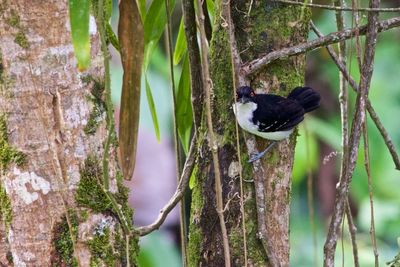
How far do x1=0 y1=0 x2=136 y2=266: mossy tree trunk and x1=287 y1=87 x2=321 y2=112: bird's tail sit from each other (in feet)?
1.93

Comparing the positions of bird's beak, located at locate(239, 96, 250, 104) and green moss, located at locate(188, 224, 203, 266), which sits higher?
bird's beak, located at locate(239, 96, 250, 104)

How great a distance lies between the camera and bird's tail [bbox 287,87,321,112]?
6.92 ft

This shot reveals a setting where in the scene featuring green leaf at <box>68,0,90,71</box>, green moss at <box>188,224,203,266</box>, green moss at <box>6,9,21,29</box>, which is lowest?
green moss at <box>188,224,203,266</box>

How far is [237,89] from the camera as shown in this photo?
2010 mm

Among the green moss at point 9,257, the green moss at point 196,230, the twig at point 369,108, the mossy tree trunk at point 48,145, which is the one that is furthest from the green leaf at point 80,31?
the twig at point 369,108

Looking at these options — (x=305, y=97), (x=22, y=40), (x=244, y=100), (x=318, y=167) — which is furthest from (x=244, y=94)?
(x=318, y=167)

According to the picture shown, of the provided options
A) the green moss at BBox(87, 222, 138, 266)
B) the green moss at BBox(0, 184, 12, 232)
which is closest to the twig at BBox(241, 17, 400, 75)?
the green moss at BBox(87, 222, 138, 266)

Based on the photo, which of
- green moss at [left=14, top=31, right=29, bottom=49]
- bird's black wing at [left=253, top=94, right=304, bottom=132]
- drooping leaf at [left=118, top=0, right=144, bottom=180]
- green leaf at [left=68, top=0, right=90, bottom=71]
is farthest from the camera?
bird's black wing at [left=253, top=94, right=304, bottom=132]

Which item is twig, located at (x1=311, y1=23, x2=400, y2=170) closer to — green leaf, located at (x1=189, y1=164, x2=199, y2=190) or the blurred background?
green leaf, located at (x1=189, y1=164, x2=199, y2=190)

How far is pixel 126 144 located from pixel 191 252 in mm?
346

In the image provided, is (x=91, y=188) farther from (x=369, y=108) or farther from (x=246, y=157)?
(x=369, y=108)

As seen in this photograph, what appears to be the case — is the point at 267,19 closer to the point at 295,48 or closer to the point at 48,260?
the point at 295,48

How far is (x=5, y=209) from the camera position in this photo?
1.77 m

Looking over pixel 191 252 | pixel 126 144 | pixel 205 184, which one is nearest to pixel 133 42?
pixel 126 144
